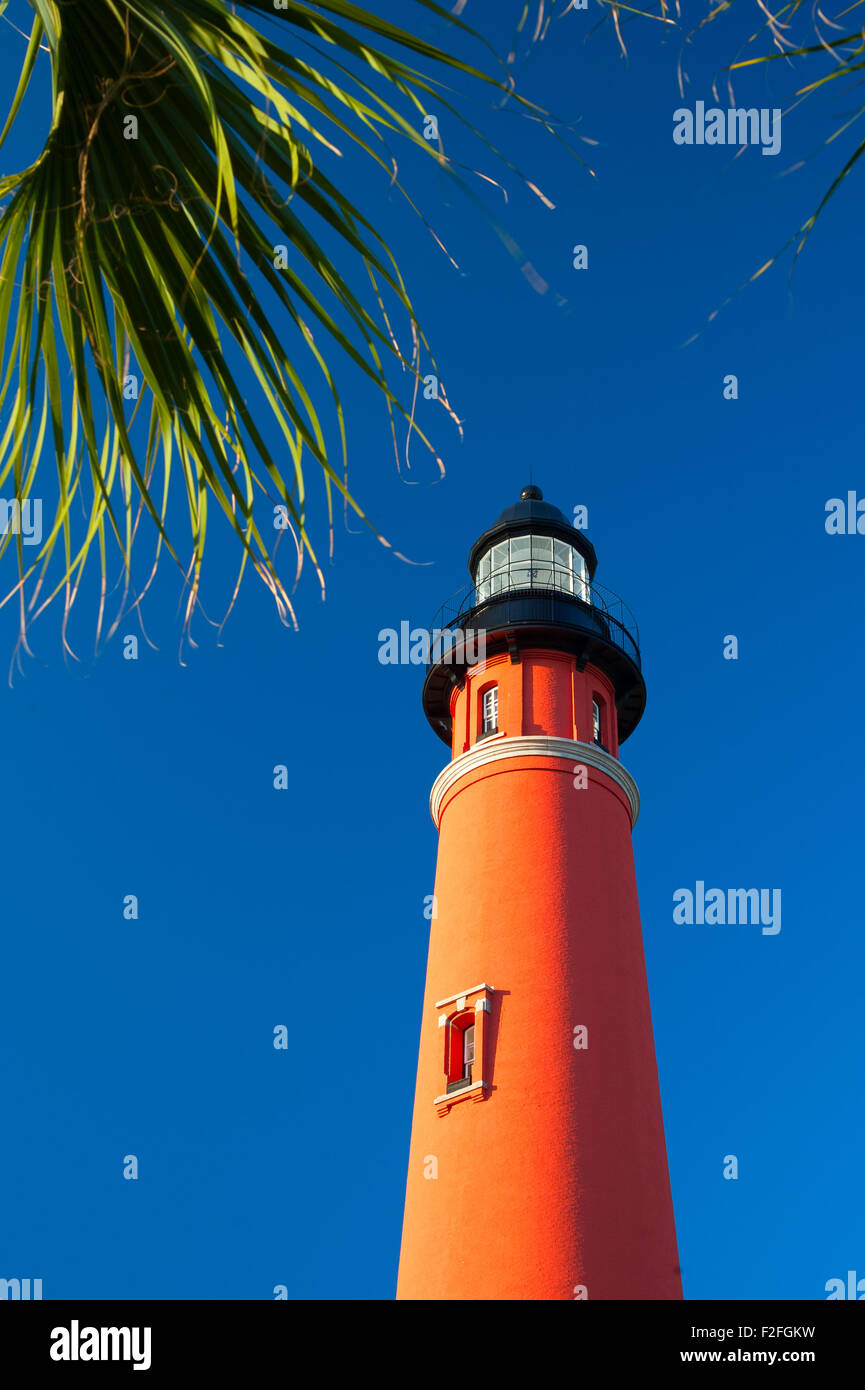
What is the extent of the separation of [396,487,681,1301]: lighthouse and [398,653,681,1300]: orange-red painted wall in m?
0.02

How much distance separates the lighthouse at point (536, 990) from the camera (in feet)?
47.5

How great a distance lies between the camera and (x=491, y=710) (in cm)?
2066

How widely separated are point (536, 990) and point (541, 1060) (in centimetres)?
101

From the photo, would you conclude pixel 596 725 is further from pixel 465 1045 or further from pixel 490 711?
pixel 465 1045

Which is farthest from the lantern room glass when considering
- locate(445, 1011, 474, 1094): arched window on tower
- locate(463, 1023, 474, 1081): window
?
locate(463, 1023, 474, 1081): window

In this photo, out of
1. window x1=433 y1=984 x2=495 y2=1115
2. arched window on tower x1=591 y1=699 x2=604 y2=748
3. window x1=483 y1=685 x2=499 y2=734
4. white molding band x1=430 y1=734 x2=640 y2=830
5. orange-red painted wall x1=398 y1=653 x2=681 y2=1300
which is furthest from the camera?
window x1=483 y1=685 x2=499 y2=734

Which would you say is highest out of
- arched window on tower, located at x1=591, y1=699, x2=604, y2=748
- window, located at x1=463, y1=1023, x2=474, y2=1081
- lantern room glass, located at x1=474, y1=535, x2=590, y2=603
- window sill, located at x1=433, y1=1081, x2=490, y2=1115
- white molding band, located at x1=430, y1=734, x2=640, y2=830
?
lantern room glass, located at x1=474, y1=535, x2=590, y2=603

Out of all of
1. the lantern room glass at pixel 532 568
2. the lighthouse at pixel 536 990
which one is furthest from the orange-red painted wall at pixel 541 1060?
the lantern room glass at pixel 532 568

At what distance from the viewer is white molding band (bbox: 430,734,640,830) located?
19047 millimetres

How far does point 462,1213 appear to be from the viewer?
1489cm

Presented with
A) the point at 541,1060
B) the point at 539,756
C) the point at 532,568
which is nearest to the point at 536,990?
the point at 541,1060

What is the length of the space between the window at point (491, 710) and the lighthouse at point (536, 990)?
0.04 metres

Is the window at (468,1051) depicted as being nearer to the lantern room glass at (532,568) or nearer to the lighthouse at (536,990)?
the lighthouse at (536,990)

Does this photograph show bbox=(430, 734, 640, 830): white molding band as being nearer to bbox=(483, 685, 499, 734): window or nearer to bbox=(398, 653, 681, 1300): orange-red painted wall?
bbox=(398, 653, 681, 1300): orange-red painted wall
